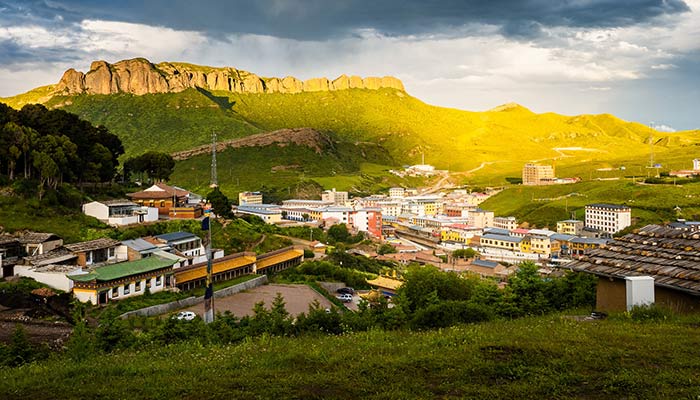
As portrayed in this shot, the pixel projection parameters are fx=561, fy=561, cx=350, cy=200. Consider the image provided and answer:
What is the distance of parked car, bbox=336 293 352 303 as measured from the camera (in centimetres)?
3363

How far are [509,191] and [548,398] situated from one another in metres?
102

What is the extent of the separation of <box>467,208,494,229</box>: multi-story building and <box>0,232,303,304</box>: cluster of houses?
5099cm

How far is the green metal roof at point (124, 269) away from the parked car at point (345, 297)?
33.0 feet

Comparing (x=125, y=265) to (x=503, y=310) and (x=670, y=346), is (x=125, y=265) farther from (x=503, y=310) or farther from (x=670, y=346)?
(x=670, y=346)

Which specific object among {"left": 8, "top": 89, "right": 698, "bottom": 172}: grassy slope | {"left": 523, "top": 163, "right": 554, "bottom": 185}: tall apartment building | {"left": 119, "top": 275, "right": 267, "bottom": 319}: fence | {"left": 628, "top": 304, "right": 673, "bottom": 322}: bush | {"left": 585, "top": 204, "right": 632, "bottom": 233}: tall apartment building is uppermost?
{"left": 8, "top": 89, "right": 698, "bottom": 172}: grassy slope

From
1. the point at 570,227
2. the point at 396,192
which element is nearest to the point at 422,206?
the point at 396,192

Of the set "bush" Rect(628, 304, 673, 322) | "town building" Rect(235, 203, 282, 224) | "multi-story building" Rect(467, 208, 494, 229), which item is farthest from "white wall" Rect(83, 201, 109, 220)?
"multi-story building" Rect(467, 208, 494, 229)

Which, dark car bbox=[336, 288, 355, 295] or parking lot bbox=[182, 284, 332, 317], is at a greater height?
parking lot bbox=[182, 284, 332, 317]

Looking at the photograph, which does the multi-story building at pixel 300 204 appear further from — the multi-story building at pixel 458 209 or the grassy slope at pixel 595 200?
the grassy slope at pixel 595 200

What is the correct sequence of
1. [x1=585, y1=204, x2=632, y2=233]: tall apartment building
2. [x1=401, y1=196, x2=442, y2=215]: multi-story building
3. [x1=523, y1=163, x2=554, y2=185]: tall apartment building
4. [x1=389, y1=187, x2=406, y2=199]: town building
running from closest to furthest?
[x1=585, y1=204, x2=632, y2=233]: tall apartment building → [x1=401, y1=196, x2=442, y2=215]: multi-story building → [x1=389, y1=187, x2=406, y2=199]: town building → [x1=523, y1=163, x2=554, y2=185]: tall apartment building

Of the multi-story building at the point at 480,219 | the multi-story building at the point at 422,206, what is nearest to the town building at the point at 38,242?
the multi-story building at the point at 480,219

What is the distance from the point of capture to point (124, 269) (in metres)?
26.9

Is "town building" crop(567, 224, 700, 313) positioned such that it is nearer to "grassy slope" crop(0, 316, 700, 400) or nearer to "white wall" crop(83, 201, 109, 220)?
"grassy slope" crop(0, 316, 700, 400)

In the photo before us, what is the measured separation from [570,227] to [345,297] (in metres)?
45.7
